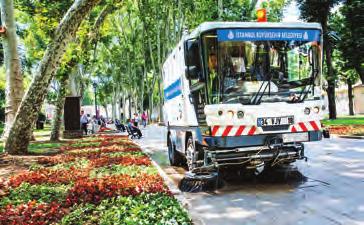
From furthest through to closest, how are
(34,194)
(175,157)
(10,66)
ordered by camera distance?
(10,66)
(175,157)
(34,194)

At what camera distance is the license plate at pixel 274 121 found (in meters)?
8.05

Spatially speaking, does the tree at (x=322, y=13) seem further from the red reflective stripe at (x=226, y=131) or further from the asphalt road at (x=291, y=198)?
the red reflective stripe at (x=226, y=131)

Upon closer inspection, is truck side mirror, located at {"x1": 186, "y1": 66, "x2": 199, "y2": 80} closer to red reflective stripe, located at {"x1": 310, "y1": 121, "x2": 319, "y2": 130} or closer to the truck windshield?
the truck windshield

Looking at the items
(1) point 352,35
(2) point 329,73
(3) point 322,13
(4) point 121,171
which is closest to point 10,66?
(4) point 121,171

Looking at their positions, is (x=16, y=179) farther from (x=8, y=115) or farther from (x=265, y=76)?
(x=8, y=115)

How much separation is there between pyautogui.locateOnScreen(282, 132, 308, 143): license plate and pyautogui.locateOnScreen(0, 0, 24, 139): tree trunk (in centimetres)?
1171

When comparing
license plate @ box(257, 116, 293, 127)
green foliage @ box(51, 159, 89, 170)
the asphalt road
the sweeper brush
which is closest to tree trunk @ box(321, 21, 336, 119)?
the asphalt road

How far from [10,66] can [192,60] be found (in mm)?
10448

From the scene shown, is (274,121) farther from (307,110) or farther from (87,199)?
(87,199)

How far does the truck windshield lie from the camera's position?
26.6 feet

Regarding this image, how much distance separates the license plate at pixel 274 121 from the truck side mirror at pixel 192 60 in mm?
1582

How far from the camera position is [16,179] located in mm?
8766

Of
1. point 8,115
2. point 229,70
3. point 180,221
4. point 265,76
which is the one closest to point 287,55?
point 265,76

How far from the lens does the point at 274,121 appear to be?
26.7 ft
